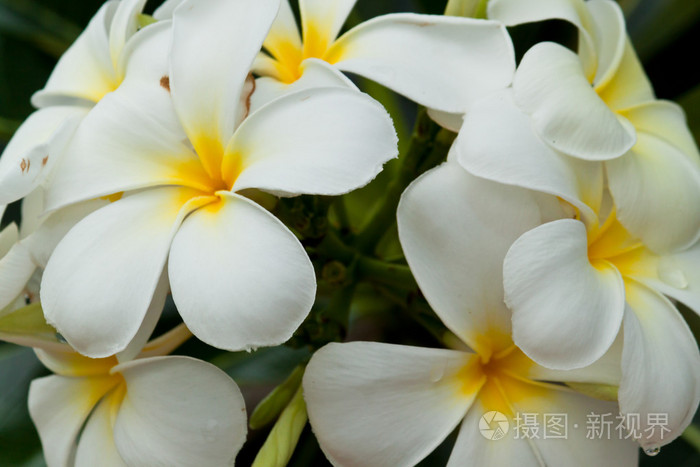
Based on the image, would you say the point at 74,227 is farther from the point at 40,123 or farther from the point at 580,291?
the point at 580,291

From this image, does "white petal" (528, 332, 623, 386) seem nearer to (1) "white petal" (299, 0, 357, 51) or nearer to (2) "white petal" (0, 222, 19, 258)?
(1) "white petal" (299, 0, 357, 51)

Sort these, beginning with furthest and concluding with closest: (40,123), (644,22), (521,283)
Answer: (644,22), (40,123), (521,283)

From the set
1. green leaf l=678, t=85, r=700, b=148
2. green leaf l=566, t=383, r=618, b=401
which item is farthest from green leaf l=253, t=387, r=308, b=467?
green leaf l=678, t=85, r=700, b=148

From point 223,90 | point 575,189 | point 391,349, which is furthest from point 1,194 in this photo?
point 575,189

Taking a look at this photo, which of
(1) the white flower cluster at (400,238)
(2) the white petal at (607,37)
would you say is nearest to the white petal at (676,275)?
(1) the white flower cluster at (400,238)

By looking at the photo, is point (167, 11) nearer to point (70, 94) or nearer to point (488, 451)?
point (70, 94)

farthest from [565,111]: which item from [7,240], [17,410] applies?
[17,410]

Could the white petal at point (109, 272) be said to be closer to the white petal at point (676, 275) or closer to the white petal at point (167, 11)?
the white petal at point (167, 11)
